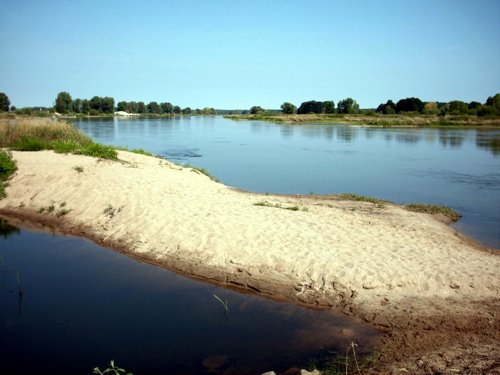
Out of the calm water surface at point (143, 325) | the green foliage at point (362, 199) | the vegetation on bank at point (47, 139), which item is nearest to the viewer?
the calm water surface at point (143, 325)

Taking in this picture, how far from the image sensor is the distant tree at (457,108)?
102500 mm

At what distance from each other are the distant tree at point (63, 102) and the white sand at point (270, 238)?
461ft

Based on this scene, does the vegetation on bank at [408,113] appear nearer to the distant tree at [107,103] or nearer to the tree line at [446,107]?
the tree line at [446,107]

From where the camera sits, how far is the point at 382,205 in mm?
16078

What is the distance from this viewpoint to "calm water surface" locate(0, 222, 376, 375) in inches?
239

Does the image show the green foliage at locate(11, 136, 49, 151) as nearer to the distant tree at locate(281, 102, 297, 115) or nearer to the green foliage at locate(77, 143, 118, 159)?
the green foliage at locate(77, 143, 118, 159)

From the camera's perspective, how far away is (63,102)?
14275 cm

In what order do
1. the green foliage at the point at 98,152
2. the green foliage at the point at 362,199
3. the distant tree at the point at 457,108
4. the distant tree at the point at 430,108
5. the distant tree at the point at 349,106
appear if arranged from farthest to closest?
the distant tree at the point at 349,106 < the distant tree at the point at 430,108 < the distant tree at the point at 457,108 < the green foliage at the point at 98,152 < the green foliage at the point at 362,199

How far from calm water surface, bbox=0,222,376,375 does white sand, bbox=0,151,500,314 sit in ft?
2.31

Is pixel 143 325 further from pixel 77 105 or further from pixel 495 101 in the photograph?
pixel 77 105

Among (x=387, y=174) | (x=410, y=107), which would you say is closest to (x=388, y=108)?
(x=410, y=107)

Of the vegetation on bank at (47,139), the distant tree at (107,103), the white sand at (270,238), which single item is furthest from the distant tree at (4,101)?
the white sand at (270,238)

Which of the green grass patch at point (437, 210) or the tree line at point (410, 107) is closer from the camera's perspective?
the green grass patch at point (437, 210)

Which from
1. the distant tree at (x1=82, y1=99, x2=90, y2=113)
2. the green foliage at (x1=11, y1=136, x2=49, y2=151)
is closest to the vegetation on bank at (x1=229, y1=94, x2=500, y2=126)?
the distant tree at (x1=82, y1=99, x2=90, y2=113)
